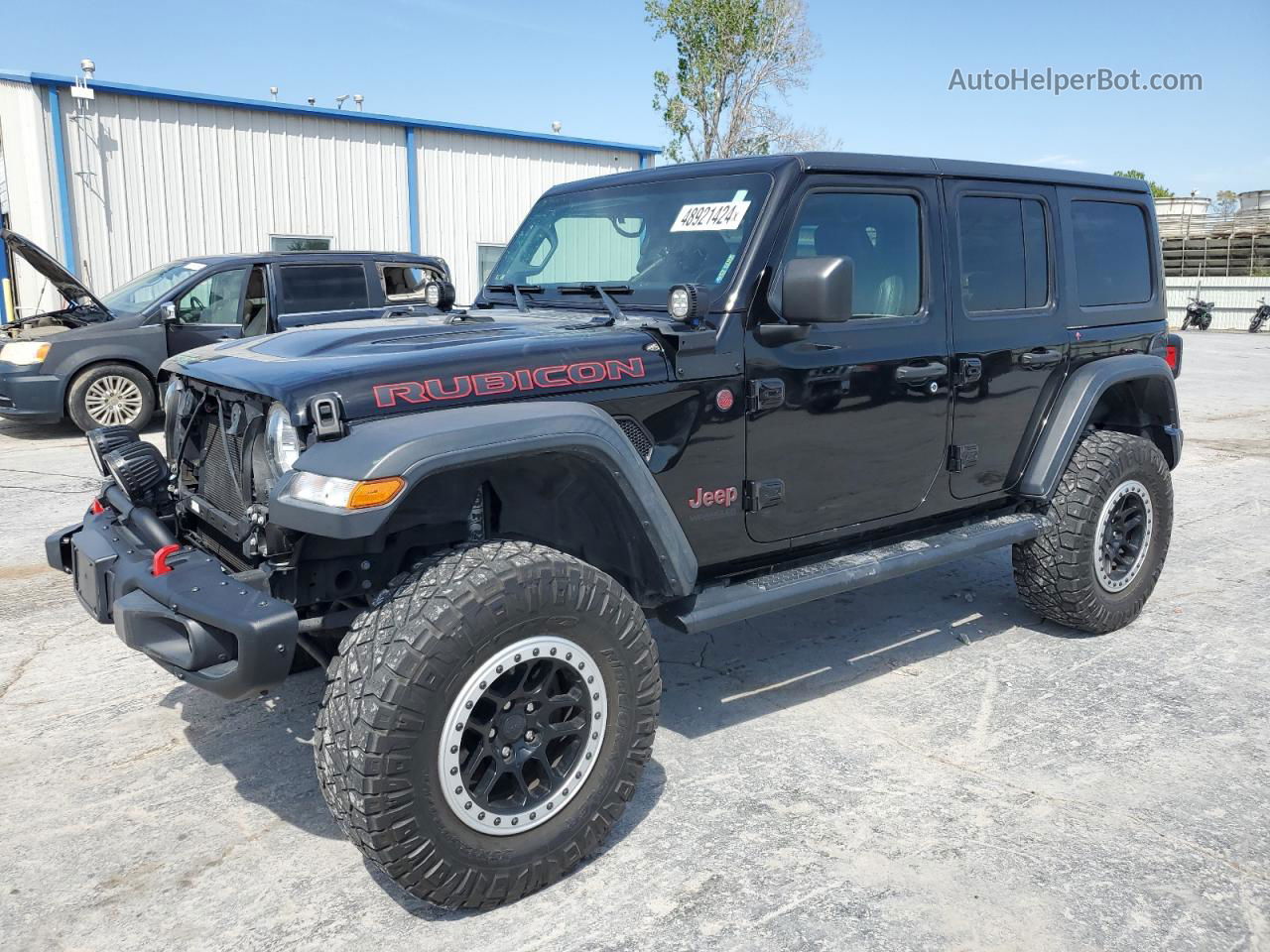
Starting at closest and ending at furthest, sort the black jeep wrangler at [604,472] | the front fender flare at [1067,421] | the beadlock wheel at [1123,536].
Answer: the black jeep wrangler at [604,472] < the front fender flare at [1067,421] < the beadlock wheel at [1123,536]

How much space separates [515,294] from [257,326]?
21.5 ft

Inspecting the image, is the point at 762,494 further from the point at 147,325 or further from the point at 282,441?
the point at 147,325

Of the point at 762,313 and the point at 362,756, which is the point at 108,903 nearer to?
the point at 362,756

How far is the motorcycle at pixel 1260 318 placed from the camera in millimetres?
27734

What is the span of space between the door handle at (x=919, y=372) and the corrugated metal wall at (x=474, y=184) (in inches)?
558

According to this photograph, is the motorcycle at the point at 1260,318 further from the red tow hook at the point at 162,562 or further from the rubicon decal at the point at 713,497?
the red tow hook at the point at 162,562

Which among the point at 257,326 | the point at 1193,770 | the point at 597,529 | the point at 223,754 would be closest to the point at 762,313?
the point at 597,529

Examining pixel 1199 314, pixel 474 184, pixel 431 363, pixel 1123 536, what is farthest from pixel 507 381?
pixel 1199 314

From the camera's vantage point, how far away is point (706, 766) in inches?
136

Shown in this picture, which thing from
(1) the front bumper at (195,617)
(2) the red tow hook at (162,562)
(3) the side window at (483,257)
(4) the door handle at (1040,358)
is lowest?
(1) the front bumper at (195,617)

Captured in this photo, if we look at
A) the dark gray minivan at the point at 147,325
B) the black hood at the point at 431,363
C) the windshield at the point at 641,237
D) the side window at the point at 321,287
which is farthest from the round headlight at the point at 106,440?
the side window at the point at 321,287

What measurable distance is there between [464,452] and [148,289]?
358 inches

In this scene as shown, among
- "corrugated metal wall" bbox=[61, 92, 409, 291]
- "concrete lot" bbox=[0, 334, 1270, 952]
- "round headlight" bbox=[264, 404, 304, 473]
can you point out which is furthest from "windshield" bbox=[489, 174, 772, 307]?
"corrugated metal wall" bbox=[61, 92, 409, 291]

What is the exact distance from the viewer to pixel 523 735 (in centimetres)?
272
